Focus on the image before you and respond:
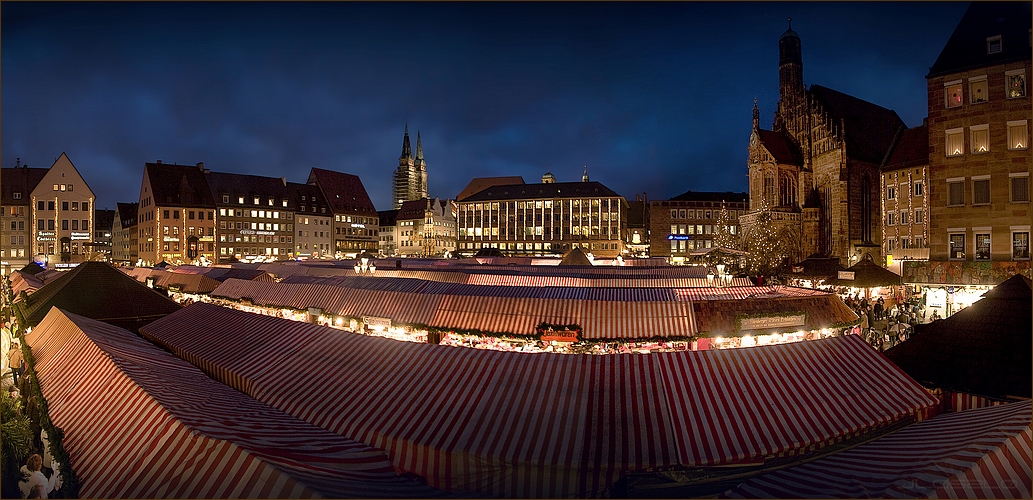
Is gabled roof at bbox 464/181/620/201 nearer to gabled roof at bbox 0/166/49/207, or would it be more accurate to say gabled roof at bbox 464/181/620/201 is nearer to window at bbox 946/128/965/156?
gabled roof at bbox 0/166/49/207

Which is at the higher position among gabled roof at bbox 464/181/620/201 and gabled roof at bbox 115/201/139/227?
gabled roof at bbox 464/181/620/201

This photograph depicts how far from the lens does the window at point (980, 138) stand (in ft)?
72.2

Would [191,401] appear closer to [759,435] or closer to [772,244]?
[759,435]

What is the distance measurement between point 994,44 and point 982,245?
357 inches

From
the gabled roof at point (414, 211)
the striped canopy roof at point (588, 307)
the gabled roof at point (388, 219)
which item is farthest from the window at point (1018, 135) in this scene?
the gabled roof at point (388, 219)

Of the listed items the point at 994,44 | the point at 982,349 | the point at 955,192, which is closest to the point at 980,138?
the point at 955,192

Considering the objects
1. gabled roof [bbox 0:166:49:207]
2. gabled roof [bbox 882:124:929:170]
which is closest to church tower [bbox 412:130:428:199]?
gabled roof [bbox 0:166:49:207]

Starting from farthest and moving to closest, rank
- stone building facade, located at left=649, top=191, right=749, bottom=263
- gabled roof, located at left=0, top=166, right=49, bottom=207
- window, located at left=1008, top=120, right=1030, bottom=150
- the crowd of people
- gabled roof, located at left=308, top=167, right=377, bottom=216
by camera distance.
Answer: gabled roof, located at left=308, top=167, right=377, bottom=216 → stone building facade, located at left=649, top=191, right=749, bottom=263 → gabled roof, located at left=0, top=166, right=49, bottom=207 → window, located at left=1008, top=120, right=1030, bottom=150 → the crowd of people

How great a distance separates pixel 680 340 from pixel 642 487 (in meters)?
7.08

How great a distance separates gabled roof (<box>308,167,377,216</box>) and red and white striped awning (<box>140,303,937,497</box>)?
82482mm

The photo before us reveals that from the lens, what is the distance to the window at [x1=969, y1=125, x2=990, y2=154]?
22.0 meters

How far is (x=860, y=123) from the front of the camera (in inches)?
1943

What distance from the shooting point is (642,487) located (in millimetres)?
5734

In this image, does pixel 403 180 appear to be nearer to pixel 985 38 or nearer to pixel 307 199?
pixel 307 199
